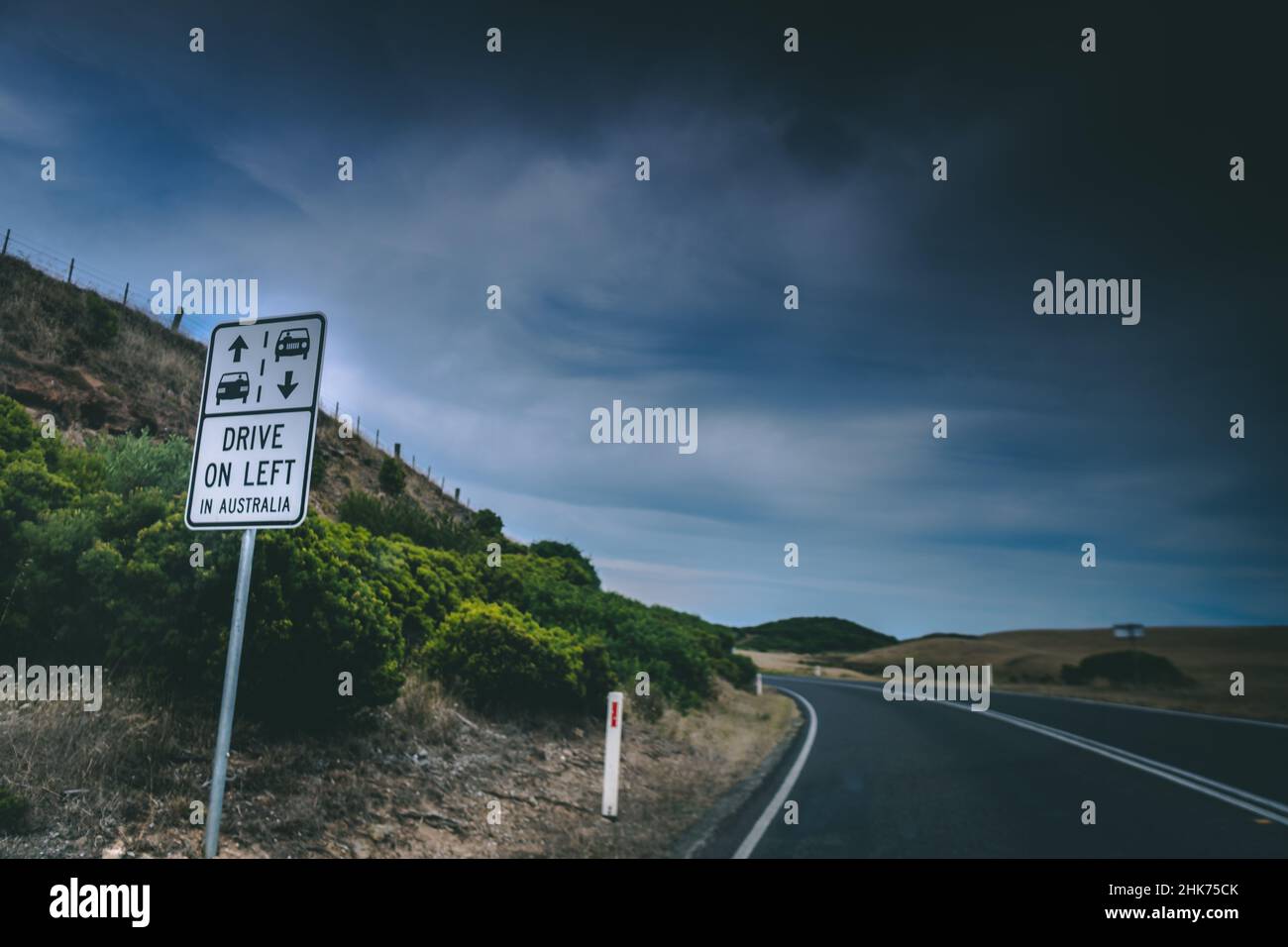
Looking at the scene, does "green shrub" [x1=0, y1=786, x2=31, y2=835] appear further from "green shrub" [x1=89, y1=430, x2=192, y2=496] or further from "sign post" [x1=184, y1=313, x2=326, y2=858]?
"green shrub" [x1=89, y1=430, x2=192, y2=496]

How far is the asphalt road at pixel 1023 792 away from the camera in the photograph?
6746 mm

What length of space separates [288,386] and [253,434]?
0.39 metres

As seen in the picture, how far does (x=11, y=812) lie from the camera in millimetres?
4805

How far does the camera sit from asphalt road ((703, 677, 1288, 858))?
6746 mm

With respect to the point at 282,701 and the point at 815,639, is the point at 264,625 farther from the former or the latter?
the point at 815,639

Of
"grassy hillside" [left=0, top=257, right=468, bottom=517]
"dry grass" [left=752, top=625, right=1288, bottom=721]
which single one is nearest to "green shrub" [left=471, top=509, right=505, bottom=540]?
"grassy hillside" [left=0, top=257, right=468, bottom=517]

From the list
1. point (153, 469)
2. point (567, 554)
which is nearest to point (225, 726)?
point (153, 469)

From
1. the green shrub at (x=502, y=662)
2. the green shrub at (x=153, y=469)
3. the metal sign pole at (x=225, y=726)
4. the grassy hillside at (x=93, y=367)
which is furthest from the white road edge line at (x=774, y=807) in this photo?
the grassy hillside at (x=93, y=367)

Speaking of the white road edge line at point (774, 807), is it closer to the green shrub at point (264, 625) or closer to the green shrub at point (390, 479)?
the green shrub at point (264, 625)

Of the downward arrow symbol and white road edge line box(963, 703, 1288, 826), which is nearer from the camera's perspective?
the downward arrow symbol

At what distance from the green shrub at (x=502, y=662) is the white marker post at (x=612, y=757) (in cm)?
272

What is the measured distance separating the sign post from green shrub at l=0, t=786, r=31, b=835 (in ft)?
4.59

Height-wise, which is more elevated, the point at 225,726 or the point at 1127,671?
the point at 225,726
